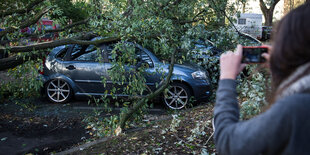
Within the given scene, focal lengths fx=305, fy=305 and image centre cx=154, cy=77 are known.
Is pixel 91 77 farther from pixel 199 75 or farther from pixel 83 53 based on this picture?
pixel 199 75

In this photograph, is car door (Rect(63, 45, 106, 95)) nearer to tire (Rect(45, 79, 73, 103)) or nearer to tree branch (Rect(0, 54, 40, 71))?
tire (Rect(45, 79, 73, 103))

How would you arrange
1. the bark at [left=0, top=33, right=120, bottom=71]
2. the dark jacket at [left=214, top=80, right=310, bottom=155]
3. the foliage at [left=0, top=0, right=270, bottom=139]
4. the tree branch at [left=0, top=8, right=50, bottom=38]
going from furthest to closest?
1. the tree branch at [left=0, top=8, right=50, bottom=38]
2. the bark at [left=0, top=33, right=120, bottom=71]
3. the foliage at [left=0, top=0, right=270, bottom=139]
4. the dark jacket at [left=214, top=80, right=310, bottom=155]

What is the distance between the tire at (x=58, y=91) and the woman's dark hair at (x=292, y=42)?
6628 mm

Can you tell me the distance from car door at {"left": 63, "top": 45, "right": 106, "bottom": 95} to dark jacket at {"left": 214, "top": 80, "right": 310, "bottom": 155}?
6.01 meters

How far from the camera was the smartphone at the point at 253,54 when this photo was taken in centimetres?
151

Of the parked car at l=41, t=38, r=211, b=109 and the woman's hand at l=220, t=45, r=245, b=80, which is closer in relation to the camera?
the woman's hand at l=220, t=45, r=245, b=80

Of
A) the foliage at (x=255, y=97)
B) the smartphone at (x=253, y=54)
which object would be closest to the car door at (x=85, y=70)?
the foliage at (x=255, y=97)

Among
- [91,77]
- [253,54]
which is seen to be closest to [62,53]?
[91,77]

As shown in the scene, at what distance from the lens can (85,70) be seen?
7.12 metres

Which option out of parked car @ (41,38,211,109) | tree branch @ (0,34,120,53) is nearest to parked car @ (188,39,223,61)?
parked car @ (41,38,211,109)

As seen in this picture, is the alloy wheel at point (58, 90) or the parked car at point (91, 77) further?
the alloy wheel at point (58, 90)

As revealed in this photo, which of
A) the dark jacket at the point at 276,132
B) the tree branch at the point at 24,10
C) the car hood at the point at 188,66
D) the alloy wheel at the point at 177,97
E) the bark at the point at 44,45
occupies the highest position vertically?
the tree branch at the point at 24,10

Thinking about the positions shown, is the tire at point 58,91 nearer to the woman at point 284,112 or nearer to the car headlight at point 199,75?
the car headlight at point 199,75

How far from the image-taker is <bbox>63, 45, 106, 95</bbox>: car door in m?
7.09
